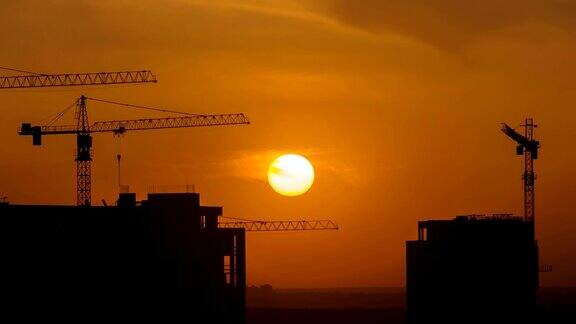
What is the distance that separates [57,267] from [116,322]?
33.0 ft

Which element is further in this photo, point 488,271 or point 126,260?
point 488,271

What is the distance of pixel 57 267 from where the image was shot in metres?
137

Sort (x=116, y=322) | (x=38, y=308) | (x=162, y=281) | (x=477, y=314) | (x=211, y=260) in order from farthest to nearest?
(x=477, y=314) < (x=211, y=260) < (x=162, y=281) < (x=116, y=322) < (x=38, y=308)

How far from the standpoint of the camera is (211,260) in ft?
530

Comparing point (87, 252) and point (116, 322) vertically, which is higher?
point (87, 252)

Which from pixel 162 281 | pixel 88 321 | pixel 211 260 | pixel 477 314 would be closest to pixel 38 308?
pixel 88 321

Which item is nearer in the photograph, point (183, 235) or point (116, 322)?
point (116, 322)

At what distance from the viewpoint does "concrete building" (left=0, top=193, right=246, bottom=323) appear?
132750 millimetres

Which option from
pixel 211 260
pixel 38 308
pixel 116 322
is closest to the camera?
pixel 38 308

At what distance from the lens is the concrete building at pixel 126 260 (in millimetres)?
132750

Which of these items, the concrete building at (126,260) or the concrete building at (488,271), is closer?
the concrete building at (126,260)

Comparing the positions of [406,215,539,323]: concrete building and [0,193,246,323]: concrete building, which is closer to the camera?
[0,193,246,323]: concrete building

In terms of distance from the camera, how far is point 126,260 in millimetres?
146250

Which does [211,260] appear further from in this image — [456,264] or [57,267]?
[456,264]
